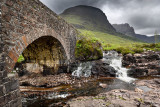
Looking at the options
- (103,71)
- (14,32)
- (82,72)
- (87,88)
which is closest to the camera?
(14,32)

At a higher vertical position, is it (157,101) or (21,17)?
(21,17)

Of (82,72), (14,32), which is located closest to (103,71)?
(82,72)

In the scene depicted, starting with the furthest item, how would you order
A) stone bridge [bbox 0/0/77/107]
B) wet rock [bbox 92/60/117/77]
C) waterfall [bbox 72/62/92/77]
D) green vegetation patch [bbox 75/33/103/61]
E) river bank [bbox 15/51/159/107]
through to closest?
green vegetation patch [bbox 75/33/103/61]
waterfall [bbox 72/62/92/77]
wet rock [bbox 92/60/117/77]
river bank [bbox 15/51/159/107]
stone bridge [bbox 0/0/77/107]

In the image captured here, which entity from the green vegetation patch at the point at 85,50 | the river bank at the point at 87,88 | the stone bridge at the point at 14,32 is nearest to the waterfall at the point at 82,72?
the river bank at the point at 87,88

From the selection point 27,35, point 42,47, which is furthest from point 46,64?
point 27,35

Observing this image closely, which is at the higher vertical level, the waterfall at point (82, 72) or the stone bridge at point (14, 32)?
the stone bridge at point (14, 32)

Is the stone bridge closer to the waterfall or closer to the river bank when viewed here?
the river bank

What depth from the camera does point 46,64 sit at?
11203 mm

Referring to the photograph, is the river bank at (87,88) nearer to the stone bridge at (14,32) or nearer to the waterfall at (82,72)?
the waterfall at (82,72)

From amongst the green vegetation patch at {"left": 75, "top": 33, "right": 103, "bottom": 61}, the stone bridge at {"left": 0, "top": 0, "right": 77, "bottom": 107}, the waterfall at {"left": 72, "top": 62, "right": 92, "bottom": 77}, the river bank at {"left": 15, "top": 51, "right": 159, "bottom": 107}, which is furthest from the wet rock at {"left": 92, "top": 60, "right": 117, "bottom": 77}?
the stone bridge at {"left": 0, "top": 0, "right": 77, "bottom": 107}

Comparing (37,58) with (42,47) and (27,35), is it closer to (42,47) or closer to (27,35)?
(42,47)

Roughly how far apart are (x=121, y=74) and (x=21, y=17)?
982cm

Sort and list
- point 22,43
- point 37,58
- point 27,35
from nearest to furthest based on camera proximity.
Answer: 1. point 22,43
2. point 27,35
3. point 37,58

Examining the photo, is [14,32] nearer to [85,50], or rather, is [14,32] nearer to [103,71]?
[103,71]
